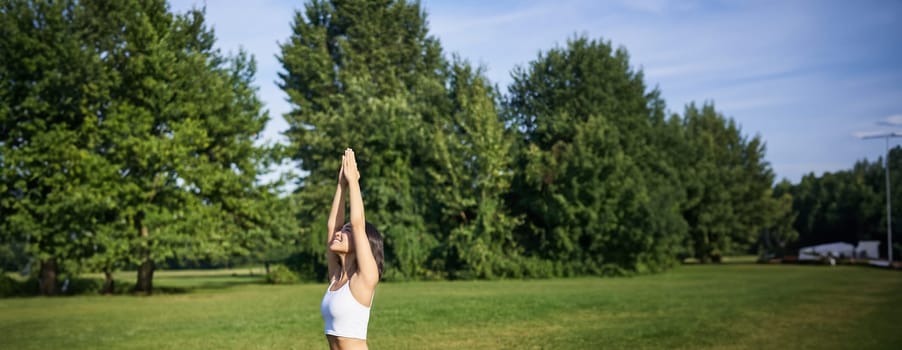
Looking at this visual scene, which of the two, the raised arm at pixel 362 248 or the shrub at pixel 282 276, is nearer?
the raised arm at pixel 362 248

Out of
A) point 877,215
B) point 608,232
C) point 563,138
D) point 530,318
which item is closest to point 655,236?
point 608,232

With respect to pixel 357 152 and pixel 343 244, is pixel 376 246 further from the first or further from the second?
pixel 357 152

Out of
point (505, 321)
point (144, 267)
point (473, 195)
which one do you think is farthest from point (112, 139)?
point (505, 321)

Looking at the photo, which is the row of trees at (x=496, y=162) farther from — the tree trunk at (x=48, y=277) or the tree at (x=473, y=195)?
the tree trunk at (x=48, y=277)

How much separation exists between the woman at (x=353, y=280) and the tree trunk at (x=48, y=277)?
114ft

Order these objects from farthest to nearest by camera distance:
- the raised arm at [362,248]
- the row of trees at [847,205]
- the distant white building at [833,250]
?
the row of trees at [847,205], the distant white building at [833,250], the raised arm at [362,248]

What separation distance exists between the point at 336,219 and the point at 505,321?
1334 centimetres

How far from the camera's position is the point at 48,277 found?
3503cm

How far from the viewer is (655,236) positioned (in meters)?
50.0

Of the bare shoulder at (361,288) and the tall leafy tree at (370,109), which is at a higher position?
the tall leafy tree at (370,109)

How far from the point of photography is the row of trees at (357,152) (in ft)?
110

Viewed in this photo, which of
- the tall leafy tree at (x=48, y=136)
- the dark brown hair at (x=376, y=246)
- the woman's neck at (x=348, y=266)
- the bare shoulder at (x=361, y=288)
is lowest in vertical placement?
the bare shoulder at (x=361, y=288)

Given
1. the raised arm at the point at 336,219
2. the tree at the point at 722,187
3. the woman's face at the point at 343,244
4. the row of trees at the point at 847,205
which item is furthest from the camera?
the row of trees at the point at 847,205

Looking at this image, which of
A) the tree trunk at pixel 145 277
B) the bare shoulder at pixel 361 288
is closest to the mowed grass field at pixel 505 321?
the tree trunk at pixel 145 277
